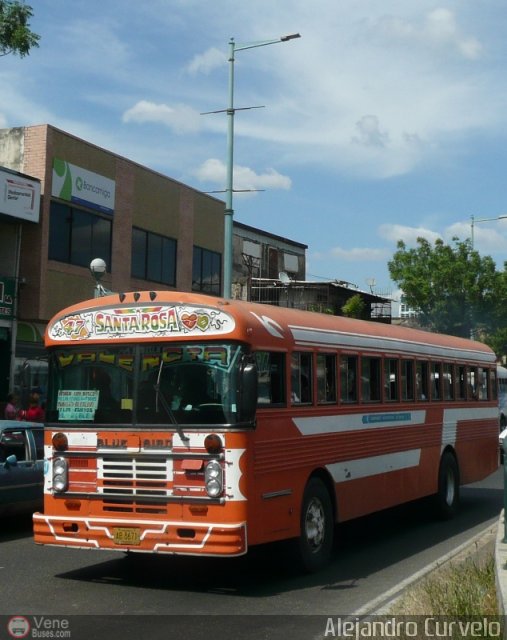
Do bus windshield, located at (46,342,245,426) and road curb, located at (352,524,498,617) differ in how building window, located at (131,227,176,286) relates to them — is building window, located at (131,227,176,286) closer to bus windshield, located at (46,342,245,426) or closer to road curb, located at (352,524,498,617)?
road curb, located at (352,524,498,617)

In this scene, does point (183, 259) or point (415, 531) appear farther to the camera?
point (183, 259)

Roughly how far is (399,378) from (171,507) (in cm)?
492

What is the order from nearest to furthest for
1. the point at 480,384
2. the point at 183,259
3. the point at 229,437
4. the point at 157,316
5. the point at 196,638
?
the point at 196,638 < the point at 229,437 < the point at 157,316 < the point at 480,384 < the point at 183,259

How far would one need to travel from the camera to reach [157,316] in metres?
9.21

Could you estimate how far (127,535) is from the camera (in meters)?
8.79

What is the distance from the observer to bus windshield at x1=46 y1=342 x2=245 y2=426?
879cm

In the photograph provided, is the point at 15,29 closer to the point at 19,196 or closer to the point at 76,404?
the point at 76,404

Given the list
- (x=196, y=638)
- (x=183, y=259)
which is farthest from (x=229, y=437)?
(x=183, y=259)

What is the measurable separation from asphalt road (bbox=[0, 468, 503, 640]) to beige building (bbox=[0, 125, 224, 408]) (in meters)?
12.6

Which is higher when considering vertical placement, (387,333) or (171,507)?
(387,333)

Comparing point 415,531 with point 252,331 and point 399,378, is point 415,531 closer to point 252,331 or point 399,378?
point 399,378

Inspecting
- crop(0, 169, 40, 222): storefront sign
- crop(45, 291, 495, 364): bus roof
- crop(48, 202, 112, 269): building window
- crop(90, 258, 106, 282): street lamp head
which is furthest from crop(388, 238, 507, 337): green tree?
crop(45, 291, 495, 364): bus roof

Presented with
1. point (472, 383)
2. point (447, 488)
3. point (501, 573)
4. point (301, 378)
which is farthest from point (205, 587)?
point (472, 383)

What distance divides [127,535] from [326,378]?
3.02 m
